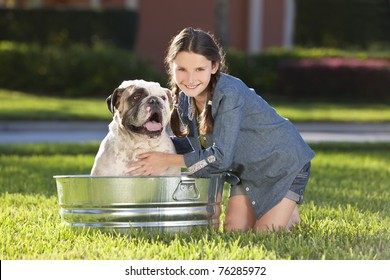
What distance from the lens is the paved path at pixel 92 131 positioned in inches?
599

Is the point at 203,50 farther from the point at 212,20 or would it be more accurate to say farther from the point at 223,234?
the point at 212,20

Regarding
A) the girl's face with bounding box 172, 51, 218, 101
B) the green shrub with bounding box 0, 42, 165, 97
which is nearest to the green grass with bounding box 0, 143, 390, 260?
the girl's face with bounding box 172, 51, 218, 101

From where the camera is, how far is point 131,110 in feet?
18.9

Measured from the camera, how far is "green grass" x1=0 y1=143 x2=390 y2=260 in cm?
516

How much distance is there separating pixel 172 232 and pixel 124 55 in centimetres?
1691

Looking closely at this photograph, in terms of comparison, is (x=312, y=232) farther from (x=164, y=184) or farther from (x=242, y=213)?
(x=164, y=184)

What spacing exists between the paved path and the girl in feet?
28.6

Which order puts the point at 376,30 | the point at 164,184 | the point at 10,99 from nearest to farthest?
Answer: the point at 164,184
the point at 10,99
the point at 376,30

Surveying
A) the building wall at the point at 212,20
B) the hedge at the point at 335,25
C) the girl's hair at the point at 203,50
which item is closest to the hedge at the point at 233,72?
the building wall at the point at 212,20

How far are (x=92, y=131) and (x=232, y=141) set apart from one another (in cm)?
1115

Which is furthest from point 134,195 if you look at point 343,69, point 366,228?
point 343,69

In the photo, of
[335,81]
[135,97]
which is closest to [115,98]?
[135,97]

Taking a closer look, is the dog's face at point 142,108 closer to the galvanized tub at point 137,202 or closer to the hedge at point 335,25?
the galvanized tub at point 137,202

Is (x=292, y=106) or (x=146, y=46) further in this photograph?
(x=146, y=46)
